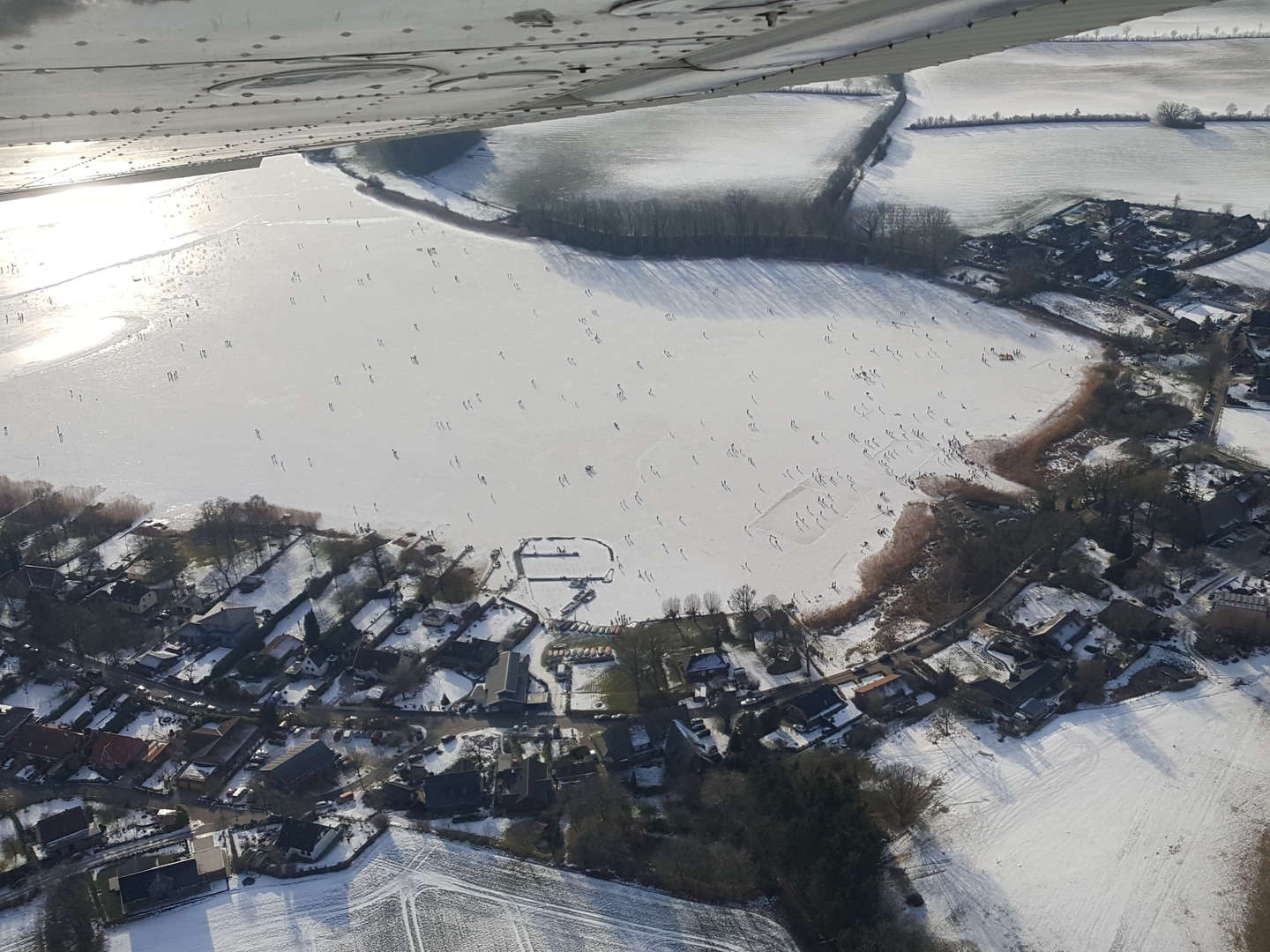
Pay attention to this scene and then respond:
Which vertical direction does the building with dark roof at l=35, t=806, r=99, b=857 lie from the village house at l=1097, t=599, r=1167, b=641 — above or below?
above

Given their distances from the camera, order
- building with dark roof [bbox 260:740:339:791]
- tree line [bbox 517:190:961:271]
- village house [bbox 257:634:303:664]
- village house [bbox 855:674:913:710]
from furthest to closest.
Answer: tree line [bbox 517:190:961:271] → village house [bbox 257:634:303:664] → village house [bbox 855:674:913:710] → building with dark roof [bbox 260:740:339:791]

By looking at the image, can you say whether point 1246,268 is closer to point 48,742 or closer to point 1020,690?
point 1020,690

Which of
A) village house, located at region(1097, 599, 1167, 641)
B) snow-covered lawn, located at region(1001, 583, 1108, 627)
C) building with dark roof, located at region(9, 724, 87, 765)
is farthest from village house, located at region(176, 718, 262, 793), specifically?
village house, located at region(1097, 599, 1167, 641)

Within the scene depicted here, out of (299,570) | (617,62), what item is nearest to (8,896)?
(299,570)

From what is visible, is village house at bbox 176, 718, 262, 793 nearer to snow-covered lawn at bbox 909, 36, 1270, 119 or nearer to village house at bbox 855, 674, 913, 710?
village house at bbox 855, 674, 913, 710

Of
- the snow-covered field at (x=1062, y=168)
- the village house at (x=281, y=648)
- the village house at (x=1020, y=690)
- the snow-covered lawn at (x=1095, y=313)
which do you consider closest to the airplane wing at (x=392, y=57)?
the village house at (x=1020, y=690)

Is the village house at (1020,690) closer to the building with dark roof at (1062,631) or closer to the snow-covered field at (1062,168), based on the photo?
the building with dark roof at (1062,631)

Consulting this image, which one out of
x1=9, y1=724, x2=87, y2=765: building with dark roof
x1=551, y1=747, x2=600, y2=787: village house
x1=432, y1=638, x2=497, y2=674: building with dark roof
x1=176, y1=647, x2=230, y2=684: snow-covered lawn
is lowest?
x1=551, y1=747, x2=600, y2=787: village house
